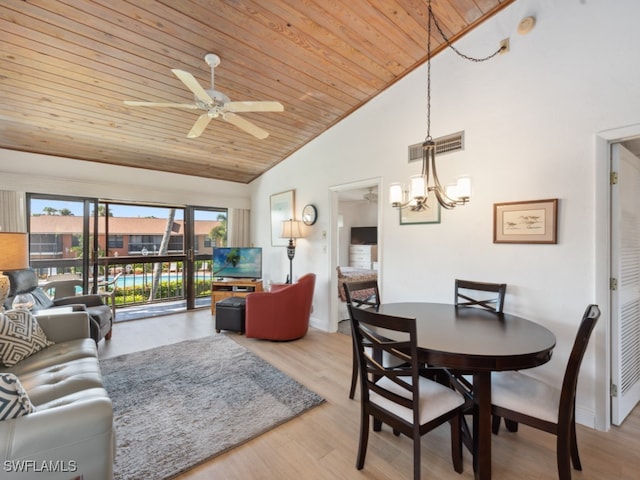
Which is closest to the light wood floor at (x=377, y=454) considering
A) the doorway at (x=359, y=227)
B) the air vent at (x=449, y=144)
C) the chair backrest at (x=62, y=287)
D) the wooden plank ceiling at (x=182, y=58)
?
the air vent at (x=449, y=144)

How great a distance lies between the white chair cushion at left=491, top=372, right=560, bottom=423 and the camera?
5.08ft

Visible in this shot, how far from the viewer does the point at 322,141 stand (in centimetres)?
436

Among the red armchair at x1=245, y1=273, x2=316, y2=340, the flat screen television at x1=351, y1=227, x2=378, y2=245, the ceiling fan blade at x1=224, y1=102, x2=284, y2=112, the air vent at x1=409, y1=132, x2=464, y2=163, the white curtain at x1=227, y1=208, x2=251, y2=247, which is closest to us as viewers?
the ceiling fan blade at x1=224, y1=102, x2=284, y2=112

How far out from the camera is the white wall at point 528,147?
2.10m

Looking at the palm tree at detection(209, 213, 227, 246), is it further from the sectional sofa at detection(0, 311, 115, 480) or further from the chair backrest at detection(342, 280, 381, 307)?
the sectional sofa at detection(0, 311, 115, 480)

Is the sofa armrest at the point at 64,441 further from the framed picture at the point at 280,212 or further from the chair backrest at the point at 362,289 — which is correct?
the framed picture at the point at 280,212

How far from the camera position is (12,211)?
383 cm

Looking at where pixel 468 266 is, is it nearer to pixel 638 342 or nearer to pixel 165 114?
pixel 638 342

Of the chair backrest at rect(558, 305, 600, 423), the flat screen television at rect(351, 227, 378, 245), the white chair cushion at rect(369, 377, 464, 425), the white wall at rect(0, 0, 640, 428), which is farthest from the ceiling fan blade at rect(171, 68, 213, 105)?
the flat screen television at rect(351, 227, 378, 245)

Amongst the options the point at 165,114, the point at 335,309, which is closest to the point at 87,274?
the point at 165,114

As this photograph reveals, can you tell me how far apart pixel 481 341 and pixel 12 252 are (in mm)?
3128

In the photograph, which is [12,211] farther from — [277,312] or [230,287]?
[277,312]

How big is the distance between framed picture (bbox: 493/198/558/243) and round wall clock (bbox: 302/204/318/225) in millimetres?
2488

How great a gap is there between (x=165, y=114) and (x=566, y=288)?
14.4 feet
